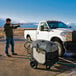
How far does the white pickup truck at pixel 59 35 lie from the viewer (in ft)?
30.2

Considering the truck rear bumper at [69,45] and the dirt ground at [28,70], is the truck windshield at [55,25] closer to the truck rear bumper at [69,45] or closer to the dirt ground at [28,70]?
the truck rear bumper at [69,45]

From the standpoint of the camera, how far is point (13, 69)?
730cm

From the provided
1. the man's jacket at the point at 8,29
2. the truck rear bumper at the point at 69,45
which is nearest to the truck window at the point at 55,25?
the truck rear bumper at the point at 69,45

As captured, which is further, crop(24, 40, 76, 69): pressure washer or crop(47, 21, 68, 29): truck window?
crop(47, 21, 68, 29): truck window

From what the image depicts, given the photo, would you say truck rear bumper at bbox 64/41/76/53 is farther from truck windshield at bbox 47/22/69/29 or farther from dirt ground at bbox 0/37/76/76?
truck windshield at bbox 47/22/69/29

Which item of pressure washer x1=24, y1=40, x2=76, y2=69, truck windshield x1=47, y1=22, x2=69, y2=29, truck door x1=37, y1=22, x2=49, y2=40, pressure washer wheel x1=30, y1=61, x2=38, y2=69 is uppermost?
truck windshield x1=47, y1=22, x2=69, y2=29

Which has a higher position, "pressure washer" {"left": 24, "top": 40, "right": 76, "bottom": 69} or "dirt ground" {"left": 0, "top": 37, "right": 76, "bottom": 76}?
"pressure washer" {"left": 24, "top": 40, "right": 76, "bottom": 69}

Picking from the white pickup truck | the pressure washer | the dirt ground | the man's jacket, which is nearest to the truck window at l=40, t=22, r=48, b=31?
the white pickup truck

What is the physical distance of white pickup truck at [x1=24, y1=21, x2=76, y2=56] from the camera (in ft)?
30.2

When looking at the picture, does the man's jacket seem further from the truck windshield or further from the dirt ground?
the truck windshield

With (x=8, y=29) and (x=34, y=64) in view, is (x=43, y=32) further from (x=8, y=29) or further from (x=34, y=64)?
(x=34, y=64)

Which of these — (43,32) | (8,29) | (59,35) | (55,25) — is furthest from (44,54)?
(55,25)

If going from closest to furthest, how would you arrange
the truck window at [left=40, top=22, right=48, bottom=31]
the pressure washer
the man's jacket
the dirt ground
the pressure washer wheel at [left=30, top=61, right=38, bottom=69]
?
the dirt ground, the pressure washer, the pressure washer wheel at [left=30, top=61, right=38, bottom=69], the man's jacket, the truck window at [left=40, top=22, right=48, bottom=31]

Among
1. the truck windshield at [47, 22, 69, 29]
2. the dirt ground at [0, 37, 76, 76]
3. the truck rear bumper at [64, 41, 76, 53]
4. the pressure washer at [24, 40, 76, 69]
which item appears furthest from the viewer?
the truck windshield at [47, 22, 69, 29]
